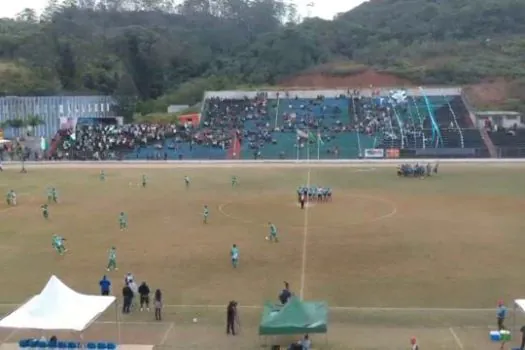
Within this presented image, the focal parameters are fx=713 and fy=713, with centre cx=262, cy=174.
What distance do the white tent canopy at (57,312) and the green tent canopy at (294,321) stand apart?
406 centimetres

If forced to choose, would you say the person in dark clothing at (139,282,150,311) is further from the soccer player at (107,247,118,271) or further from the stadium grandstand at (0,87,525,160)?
the stadium grandstand at (0,87,525,160)

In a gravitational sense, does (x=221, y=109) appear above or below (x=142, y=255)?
above

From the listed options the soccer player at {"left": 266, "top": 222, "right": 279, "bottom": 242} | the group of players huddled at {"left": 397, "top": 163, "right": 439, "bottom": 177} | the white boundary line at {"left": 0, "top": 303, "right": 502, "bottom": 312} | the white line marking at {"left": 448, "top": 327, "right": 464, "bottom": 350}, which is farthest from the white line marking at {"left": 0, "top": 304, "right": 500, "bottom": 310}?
the group of players huddled at {"left": 397, "top": 163, "right": 439, "bottom": 177}

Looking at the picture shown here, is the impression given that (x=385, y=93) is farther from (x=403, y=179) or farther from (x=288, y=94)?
(x=403, y=179)

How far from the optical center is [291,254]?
28328mm

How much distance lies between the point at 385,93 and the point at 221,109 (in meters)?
20.8

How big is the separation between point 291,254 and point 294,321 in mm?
10564

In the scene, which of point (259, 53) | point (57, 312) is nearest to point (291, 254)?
point (57, 312)

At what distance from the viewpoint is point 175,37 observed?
431ft

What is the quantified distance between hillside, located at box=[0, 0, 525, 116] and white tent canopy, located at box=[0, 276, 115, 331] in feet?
282

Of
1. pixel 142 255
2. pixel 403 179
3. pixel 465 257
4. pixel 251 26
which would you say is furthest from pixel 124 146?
pixel 251 26

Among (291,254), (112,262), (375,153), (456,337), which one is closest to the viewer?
(456,337)

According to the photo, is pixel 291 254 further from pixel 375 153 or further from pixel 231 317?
pixel 375 153

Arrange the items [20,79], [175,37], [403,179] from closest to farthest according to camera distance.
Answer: [403,179] < [20,79] < [175,37]
